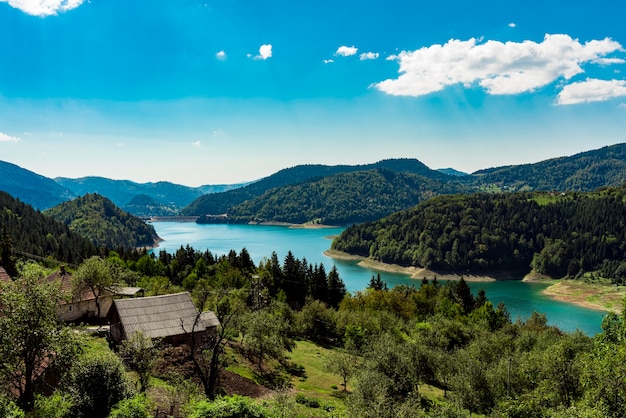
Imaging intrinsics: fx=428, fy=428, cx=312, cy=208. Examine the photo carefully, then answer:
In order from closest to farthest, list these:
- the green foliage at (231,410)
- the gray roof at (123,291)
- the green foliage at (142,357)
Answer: the green foliage at (231,410) → the green foliage at (142,357) → the gray roof at (123,291)

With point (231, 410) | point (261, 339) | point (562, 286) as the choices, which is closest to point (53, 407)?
point (231, 410)

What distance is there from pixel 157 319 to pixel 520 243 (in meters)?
177

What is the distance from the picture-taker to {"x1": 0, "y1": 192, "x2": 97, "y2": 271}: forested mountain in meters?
101

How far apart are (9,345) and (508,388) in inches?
1215

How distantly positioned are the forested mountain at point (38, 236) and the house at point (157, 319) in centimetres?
6298

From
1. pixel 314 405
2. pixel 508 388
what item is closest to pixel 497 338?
pixel 508 388

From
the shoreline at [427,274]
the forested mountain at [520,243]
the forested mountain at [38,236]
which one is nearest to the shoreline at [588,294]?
the forested mountain at [520,243]

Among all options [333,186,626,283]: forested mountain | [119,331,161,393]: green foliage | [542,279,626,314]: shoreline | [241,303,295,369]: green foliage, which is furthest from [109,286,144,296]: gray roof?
[333,186,626,283]: forested mountain

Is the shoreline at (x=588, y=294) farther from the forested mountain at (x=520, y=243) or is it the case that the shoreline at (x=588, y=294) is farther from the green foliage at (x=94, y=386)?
the green foliage at (x=94, y=386)

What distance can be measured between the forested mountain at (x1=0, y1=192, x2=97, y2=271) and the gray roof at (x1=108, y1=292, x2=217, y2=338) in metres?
63.2

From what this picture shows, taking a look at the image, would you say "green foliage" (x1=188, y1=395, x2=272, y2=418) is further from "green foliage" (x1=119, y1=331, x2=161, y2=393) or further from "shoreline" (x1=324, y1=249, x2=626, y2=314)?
"shoreline" (x1=324, y1=249, x2=626, y2=314)

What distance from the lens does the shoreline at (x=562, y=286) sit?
118m

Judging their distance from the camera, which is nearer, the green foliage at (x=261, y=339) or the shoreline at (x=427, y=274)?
the green foliage at (x=261, y=339)

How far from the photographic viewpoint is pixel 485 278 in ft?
520
